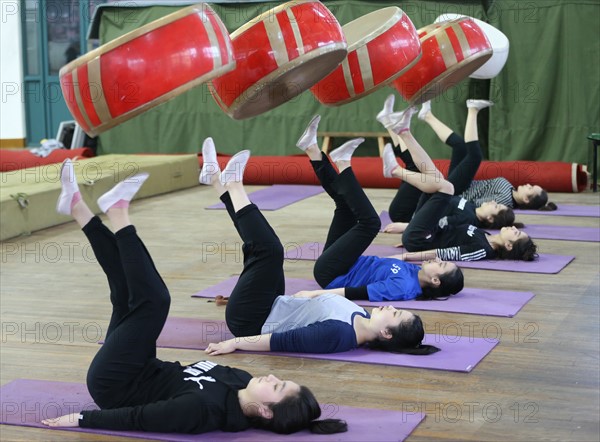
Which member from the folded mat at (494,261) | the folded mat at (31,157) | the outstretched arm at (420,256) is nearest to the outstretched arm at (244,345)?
the outstretched arm at (420,256)

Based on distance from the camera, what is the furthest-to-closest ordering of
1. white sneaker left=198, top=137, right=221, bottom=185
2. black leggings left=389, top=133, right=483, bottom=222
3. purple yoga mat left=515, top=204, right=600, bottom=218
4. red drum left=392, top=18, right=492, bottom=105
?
purple yoga mat left=515, top=204, right=600, bottom=218
black leggings left=389, top=133, right=483, bottom=222
red drum left=392, top=18, right=492, bottom=105
white sneaker left=198, top=137, right=221, bottom=185

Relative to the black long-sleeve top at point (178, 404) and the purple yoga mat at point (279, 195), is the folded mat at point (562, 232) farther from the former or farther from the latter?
the black long-sleeve top at point (178, 404)

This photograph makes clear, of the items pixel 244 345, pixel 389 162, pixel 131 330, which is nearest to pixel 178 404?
pixel 131 330

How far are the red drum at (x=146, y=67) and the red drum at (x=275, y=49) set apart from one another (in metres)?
0.57

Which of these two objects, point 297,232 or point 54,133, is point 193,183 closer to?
point 297,232

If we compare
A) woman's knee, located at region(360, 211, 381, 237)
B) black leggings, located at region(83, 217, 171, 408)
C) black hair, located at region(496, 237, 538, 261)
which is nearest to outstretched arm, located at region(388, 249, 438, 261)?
black hair, located at region(496, 237, 538, 261)

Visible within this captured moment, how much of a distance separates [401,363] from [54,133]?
31.9 feet

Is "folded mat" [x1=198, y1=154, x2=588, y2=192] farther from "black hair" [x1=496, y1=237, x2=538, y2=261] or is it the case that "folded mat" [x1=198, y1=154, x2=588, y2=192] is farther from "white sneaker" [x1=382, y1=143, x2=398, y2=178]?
"white sneaker" [x1=382, y1=143, x2=398, y2=178]

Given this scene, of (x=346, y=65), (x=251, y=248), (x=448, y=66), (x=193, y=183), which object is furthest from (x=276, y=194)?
(x=251, y=248)

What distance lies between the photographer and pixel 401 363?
3.74 meters

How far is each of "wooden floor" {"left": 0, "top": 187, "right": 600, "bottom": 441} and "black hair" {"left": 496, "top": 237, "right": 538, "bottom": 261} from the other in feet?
0.79

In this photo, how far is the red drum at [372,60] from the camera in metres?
4.41

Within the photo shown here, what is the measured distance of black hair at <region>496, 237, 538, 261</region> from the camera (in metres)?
5.53

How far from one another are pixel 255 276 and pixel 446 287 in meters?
1.21
